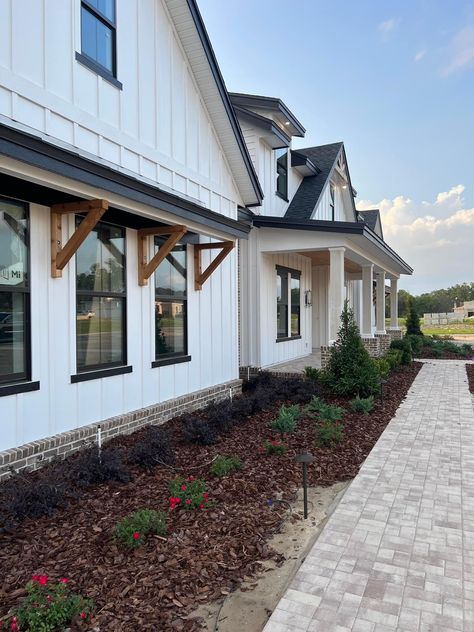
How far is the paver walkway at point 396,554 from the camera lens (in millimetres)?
2543

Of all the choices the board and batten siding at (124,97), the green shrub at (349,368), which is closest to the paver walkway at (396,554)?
the green shrub at (349,368)

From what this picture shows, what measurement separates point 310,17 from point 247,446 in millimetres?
15107

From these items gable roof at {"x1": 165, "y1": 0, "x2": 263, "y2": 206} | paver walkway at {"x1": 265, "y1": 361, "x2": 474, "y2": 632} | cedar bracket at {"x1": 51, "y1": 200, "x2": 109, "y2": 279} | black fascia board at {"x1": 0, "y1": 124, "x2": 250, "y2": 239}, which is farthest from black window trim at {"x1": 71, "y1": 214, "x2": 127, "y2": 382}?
paver walkway at {"x1": 265, "y1": 361, "x2": 474, "y2": 632}

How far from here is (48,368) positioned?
4926mm

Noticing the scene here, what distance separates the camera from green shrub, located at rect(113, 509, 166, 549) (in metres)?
3.16

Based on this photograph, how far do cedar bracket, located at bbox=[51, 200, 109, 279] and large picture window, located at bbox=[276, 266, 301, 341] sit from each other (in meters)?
7.54

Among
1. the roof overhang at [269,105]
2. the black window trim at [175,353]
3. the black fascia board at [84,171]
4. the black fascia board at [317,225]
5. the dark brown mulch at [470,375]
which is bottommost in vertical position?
the dark brown mulch at [470,375]

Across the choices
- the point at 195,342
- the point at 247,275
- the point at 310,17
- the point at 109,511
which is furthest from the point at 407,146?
→ the point at 109,511

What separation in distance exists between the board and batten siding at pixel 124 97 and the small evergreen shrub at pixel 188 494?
3.90m

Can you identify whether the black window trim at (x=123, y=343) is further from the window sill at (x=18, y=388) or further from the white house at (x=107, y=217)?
the window sill at (x=18, y=388)

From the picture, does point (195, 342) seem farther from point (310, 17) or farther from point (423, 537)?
point (310, 17)

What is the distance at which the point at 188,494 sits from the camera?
3965 mm

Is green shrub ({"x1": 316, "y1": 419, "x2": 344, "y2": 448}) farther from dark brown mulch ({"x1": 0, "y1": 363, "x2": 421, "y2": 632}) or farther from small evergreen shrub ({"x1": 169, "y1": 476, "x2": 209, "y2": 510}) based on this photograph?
small evergreen shrub ({"x1": 169, "y1": 476, "x2": 209, "y2": 510})

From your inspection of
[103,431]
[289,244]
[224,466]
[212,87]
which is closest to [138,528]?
[224,466]
